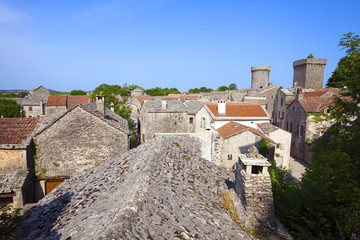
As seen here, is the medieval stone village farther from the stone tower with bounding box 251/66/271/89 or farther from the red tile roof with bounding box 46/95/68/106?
the red tile roof with bounding box 46/95/68/106

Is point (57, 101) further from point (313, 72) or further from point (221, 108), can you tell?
point (313, 72)

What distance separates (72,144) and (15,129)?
394cm

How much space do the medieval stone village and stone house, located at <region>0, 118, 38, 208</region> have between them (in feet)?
0.17

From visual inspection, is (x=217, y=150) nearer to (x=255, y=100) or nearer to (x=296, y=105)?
(x=296, y=105)

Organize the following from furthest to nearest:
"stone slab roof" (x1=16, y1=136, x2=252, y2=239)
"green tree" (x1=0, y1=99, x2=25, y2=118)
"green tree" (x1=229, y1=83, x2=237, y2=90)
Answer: "green tree" (x1=229, y1=83, x2=237, y2=90)
"green tree" (x1=0, y1=99, x2=25, y2=118)
"stone slab roof" (x1=16, y1=136, x2=252, y2=239)

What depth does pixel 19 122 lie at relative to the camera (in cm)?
1548

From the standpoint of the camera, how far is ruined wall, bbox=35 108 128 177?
1473cm

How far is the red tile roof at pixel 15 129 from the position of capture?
13.7 m

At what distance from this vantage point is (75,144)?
1526 cm

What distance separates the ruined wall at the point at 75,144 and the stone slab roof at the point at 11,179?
1.52 m

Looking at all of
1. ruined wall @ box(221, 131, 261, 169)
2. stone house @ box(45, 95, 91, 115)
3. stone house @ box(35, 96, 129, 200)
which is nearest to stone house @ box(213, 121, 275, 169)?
ruined wall @ box(221, 131, 261, 169)

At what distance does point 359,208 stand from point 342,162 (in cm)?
262

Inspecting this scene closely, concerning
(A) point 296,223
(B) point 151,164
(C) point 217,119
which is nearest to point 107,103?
(C) point 217,119

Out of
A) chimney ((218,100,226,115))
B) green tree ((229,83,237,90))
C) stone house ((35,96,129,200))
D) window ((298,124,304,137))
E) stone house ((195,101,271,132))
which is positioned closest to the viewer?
stone house ((35,96,129,200))
